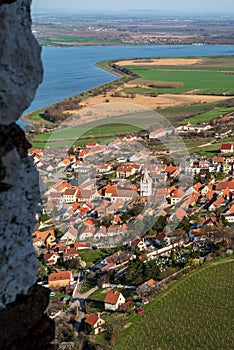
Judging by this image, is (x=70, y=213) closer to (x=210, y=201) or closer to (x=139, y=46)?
(x=210, y=201)

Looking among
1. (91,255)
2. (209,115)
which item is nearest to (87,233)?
(91,255)

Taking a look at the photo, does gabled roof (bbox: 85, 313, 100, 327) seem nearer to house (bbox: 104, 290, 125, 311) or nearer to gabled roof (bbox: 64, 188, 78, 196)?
house (bbox: 104, 290, 125, 311)

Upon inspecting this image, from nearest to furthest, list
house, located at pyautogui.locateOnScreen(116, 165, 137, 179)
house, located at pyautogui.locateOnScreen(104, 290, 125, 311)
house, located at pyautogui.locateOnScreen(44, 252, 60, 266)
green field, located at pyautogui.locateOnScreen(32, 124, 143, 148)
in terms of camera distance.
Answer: house, located at pyautogui.locateOnScreen(104, 290, 125, 311), house, located at pyautogui.locateOnScreen(44, 252, 60, 266), house, located at pyautogui.locateOnScreen(116, 165, 137, 179), green field, located at pyautogui.locateOnScreen(32, 124, 143, 148)

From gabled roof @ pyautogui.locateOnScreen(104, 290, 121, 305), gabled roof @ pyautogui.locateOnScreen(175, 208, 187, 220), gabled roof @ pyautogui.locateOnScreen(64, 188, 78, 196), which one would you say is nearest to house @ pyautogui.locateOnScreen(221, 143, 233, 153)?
gabled roof @ pyautogui.locateOnScreen(175, 208, 187, 220)

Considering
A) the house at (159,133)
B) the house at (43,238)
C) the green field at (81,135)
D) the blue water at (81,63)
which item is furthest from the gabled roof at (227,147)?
the house at (43,238)

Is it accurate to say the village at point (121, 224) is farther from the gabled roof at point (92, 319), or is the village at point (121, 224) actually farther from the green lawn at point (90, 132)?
the green lawn at point (90, 132)

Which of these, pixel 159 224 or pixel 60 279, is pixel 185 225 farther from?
pixel 60 279
